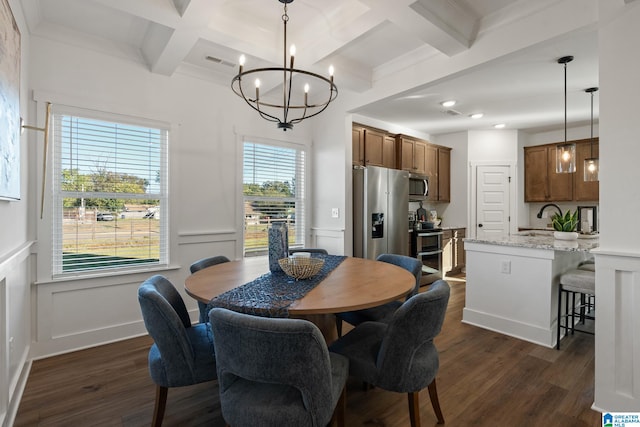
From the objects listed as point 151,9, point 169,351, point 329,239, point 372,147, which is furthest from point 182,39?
point 372,147

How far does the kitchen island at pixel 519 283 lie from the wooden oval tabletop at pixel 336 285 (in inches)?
60.5

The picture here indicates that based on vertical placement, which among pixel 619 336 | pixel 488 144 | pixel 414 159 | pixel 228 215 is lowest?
pixel 619 336

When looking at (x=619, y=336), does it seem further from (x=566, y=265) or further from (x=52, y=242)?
(x=52, y=242)

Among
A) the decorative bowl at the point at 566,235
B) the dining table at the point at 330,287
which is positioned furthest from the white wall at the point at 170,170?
the decorative bowl at the point at 566,235

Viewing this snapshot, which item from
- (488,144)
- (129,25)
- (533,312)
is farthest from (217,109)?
(488,144)

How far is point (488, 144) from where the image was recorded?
5.85 meters

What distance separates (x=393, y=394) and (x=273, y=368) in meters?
1.35

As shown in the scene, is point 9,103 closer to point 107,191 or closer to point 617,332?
point 107,191

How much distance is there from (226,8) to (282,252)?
1.93 meters

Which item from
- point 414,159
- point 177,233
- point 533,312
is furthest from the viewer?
point 414,159

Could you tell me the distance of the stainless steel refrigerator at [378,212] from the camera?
163 inches

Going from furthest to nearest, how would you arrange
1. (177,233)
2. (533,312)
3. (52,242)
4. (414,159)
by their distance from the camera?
1. (414,159)
2. (177,233)
3. (533,312)
4. (52,242)

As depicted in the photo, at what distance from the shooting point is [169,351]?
1527mm

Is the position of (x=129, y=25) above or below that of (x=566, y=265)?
above
